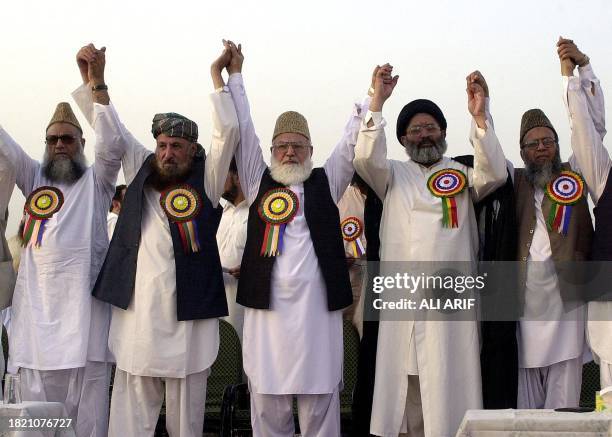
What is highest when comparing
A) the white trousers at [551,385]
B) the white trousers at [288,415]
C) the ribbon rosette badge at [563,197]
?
the ribbon rosette badge at [563,197]

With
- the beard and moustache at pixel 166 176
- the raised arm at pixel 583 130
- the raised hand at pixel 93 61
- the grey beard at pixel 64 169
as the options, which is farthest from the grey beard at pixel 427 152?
the grey beard at pixel 64 169

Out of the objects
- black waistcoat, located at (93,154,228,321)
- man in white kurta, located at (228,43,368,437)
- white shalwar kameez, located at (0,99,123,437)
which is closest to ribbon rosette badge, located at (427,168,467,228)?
man in white kurta, located at (228,43,368,437)

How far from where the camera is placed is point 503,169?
5543mm

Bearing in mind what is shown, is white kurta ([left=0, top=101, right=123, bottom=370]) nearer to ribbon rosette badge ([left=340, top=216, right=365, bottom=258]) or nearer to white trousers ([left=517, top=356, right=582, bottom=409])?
ribbon rosette badge ([left=340, top=216, right=365, bottom=258])

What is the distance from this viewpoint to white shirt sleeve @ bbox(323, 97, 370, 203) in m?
5.74

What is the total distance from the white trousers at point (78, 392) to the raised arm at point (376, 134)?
1929mm

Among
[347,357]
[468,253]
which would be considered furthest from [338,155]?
[347,357]

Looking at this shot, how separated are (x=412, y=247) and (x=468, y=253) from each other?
31 centimetres

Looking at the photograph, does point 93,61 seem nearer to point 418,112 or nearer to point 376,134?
point 376,134

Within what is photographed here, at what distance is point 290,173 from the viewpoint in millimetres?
5625

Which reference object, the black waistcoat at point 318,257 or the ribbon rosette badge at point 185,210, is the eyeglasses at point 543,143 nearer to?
the black waistcoat at point 318,257

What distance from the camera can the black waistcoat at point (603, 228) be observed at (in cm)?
529

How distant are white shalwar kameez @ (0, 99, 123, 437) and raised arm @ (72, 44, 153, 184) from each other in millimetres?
12

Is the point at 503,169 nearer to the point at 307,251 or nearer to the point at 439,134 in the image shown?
the point at 439,134
